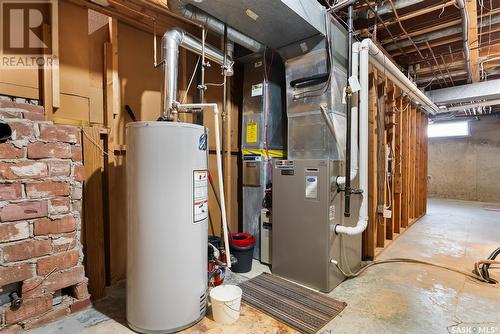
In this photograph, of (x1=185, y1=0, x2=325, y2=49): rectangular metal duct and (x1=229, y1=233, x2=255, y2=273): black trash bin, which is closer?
(x1=185, y1=0, x2=325, y2=49): rectangular metal duct

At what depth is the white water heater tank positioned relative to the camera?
61.4 inches

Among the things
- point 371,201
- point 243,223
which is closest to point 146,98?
point 243,223

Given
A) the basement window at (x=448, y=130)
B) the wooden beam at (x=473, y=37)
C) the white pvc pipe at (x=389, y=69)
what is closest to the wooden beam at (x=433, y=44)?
the wooden beam at (x=473, y=37)

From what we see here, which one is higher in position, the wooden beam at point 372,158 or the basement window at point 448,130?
the basement window at point 448,130

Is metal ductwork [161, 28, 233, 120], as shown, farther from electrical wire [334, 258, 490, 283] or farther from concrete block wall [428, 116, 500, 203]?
concrete block wall [428, 116, 500, 203]

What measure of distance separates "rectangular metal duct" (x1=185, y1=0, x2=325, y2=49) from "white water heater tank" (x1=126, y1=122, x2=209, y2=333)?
103cm

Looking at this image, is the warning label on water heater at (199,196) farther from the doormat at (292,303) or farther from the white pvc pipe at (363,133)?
the white pvc pipe at (363,133)

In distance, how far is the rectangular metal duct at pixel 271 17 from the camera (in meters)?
1.92

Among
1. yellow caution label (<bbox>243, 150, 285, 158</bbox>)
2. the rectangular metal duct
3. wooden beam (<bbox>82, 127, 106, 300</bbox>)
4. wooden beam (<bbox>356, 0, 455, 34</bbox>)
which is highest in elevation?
wooden beam (<bbox>356, 0, 455, 34</bbox>)

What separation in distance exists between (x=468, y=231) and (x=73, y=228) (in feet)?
17.2

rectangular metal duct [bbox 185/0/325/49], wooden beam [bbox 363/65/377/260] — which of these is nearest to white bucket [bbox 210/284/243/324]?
wooden beam [bbox 363/65/377/260]

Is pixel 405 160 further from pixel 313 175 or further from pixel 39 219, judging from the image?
pixel 39 219

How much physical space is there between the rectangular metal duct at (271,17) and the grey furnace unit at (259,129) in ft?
1.62

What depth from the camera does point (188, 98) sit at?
109 inches
